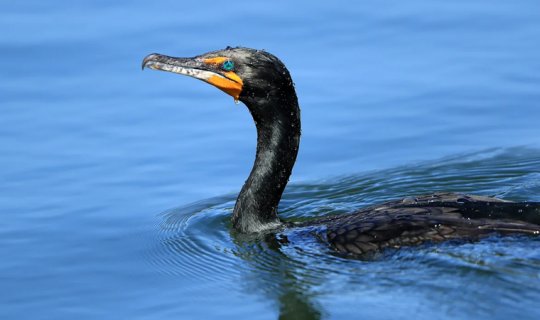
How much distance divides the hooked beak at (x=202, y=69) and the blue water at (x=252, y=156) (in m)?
1.46

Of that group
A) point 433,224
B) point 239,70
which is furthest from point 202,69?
point 433,224

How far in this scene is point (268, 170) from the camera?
11320mm

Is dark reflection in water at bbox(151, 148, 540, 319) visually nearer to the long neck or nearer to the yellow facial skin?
the long neck

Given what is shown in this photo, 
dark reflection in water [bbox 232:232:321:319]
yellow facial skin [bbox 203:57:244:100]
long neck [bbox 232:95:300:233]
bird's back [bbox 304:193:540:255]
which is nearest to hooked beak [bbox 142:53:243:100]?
yellow facial skin [bbox 203:57:244:100]

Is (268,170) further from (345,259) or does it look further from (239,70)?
(345,259)

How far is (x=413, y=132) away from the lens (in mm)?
13445

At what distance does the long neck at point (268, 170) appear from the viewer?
11.0 metres

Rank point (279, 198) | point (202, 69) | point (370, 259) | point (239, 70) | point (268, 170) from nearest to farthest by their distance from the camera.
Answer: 1. point (370, 259)
2. point (239, 70)
3. point (202, 69)
4. point (268, 170)
5. point (279, 198)

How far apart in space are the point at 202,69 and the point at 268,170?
3.78 ft

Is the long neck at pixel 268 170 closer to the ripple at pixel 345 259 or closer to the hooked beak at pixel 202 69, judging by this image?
the ripple at pixel 345 259

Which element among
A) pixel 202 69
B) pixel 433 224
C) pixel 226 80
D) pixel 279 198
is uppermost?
pixel 202 69

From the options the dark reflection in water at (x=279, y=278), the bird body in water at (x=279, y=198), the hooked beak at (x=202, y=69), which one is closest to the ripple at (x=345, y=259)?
the dark reflection in water at (x=279, y=278)

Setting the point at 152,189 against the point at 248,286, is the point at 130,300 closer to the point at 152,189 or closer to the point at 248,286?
the point at 248,286

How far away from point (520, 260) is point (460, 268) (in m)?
0.47
